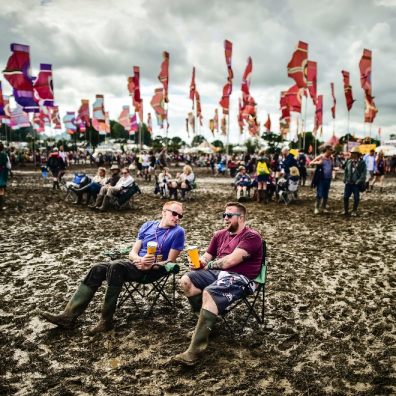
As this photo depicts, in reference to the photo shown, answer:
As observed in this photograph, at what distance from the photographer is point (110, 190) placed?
1177 cm

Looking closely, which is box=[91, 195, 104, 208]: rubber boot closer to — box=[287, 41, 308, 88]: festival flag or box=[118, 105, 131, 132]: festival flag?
box=[287, 41, 308, 88]: festival flag

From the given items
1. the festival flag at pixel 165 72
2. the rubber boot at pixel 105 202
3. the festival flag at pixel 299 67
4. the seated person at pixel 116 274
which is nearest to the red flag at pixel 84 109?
the festival flag at pixel 165 72

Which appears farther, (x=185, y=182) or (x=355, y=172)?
(x=185, y=182)

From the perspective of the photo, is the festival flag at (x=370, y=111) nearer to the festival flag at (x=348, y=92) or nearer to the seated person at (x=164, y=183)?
the festival flag at (x=348, y=92)

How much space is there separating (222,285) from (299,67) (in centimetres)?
1902

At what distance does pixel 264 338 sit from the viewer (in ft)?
12.6

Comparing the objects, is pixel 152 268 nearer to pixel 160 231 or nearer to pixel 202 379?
pixel 160 231

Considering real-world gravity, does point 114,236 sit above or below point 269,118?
below

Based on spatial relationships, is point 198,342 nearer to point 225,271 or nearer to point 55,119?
point 225,271

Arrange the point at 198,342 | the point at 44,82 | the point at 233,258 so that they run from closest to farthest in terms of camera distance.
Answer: the point at 198,342, the point at 233,258, the point at 44,82

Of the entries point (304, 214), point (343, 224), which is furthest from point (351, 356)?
point (304, 214)

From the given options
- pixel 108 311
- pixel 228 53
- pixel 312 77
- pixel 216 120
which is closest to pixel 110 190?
pixel 108 311

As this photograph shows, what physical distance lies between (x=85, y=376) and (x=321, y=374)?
2085 mm

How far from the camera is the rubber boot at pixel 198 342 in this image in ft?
10.6
